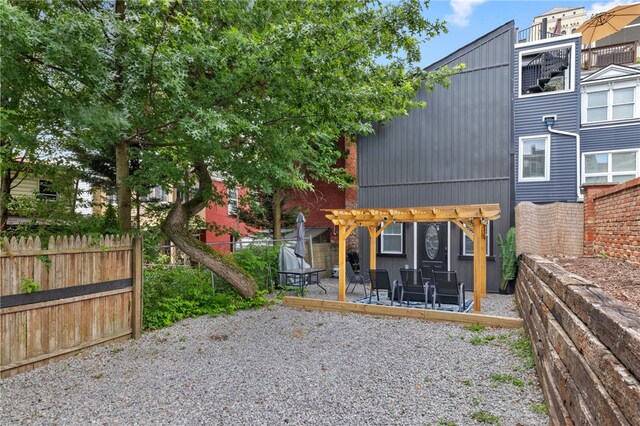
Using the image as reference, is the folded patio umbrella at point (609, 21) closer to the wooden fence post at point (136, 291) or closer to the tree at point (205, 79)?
the tree at point (205, 79)

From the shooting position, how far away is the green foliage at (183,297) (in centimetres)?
695

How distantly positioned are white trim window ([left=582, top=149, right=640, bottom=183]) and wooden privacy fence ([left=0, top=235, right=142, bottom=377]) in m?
13.9

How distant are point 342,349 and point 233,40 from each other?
A: 188 inches

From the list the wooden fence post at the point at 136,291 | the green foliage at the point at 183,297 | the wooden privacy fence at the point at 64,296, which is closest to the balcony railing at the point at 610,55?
the green foliage at the point at 183,297

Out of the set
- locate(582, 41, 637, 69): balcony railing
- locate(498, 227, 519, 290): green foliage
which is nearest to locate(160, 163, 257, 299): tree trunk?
locate(498, 227, 519, 290): green foliage

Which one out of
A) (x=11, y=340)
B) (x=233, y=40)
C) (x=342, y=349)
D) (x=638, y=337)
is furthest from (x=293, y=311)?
(x=638, y=337)

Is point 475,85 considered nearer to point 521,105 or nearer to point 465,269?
point 521,105

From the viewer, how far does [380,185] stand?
1284 centimetres

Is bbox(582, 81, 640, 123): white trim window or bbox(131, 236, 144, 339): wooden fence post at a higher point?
bbox(582, 81, 640, 123): white trim window

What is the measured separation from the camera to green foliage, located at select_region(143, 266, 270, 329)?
695cm

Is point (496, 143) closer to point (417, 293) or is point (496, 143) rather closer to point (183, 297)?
point (417, 293)

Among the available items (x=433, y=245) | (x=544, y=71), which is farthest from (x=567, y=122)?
(x=433, y=245)

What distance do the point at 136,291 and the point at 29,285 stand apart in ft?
5.45

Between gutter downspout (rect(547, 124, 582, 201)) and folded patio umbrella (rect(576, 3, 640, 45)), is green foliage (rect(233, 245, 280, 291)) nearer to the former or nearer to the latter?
gutter downspout (rect(547, 124, 582, 201))
